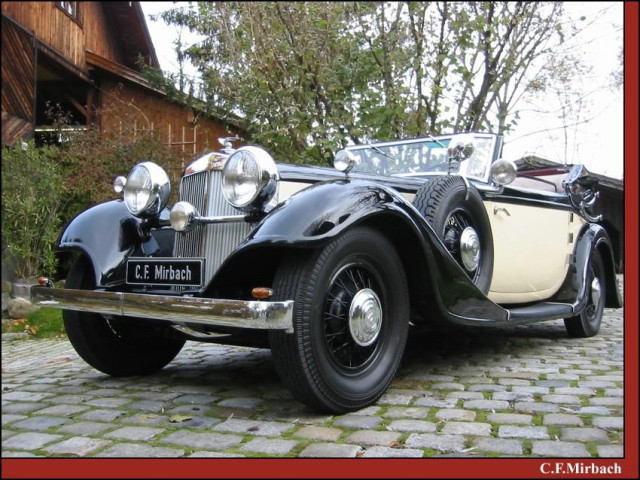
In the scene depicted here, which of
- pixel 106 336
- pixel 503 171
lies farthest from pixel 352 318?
pixel 503 171

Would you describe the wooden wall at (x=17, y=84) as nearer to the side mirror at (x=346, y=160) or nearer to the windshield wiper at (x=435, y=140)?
the side mirror at (x=346, y=160)

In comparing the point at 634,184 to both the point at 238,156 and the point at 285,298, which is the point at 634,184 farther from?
the point at 238,156

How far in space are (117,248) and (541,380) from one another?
2511mm

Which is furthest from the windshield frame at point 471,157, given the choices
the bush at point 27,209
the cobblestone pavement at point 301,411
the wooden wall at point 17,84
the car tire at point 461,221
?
the wooden wall at point 17,84

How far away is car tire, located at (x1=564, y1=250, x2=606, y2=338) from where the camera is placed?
5207mm

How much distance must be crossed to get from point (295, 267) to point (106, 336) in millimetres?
1507

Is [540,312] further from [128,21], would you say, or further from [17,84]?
[17,84]

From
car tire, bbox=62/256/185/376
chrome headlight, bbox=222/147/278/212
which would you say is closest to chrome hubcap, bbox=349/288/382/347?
chrome headlight, bbox=222/147/278/212

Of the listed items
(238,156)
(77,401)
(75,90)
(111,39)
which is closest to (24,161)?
(75,90)

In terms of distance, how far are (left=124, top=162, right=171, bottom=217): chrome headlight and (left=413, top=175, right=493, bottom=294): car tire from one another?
1468 millimetres

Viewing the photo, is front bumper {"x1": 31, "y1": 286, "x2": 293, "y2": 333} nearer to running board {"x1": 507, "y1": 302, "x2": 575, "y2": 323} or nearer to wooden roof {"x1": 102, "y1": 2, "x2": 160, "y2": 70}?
wooden roof {"x1": 102, "y1": 2, "x2": 160, "y2": 70}

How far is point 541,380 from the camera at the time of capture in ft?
11.3

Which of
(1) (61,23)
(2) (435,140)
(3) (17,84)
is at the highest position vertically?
(2) (435,140)

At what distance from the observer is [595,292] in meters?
5.50
